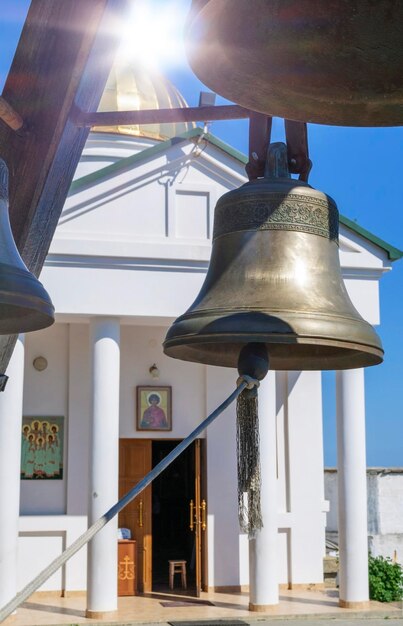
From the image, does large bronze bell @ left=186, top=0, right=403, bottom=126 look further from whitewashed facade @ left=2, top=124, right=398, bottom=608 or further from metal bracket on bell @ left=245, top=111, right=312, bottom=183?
whitewashed facade @ left=2, top=124, right=398, bottom=608

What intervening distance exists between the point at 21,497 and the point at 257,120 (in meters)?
11.6

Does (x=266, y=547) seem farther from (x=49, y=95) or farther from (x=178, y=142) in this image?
(x=49, y=95)

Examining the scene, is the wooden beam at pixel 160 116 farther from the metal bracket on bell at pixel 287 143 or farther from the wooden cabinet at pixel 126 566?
the wooden cabinet at pixel 126 566

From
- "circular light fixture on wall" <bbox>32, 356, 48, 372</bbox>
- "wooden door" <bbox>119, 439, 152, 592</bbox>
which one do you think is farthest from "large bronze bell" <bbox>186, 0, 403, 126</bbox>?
"wooden door" <bbox>119, 439, 152, 592</bbox>

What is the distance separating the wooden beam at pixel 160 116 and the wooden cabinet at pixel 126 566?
11.2 meters

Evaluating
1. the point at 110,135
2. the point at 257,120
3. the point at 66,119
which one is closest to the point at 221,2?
the point at 257,120

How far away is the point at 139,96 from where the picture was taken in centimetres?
1781

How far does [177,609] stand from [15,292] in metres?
11.0

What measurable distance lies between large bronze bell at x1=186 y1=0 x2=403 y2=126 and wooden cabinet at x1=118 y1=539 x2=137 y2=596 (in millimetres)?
12349

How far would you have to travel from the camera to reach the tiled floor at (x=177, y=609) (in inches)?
472

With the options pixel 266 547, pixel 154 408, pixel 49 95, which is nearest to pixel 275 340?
pixel 49 95

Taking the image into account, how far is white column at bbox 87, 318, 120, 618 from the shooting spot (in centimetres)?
1195

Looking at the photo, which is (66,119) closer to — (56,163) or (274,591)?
(56,163)

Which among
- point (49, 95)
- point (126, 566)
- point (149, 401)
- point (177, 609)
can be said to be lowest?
point (177, 609)
